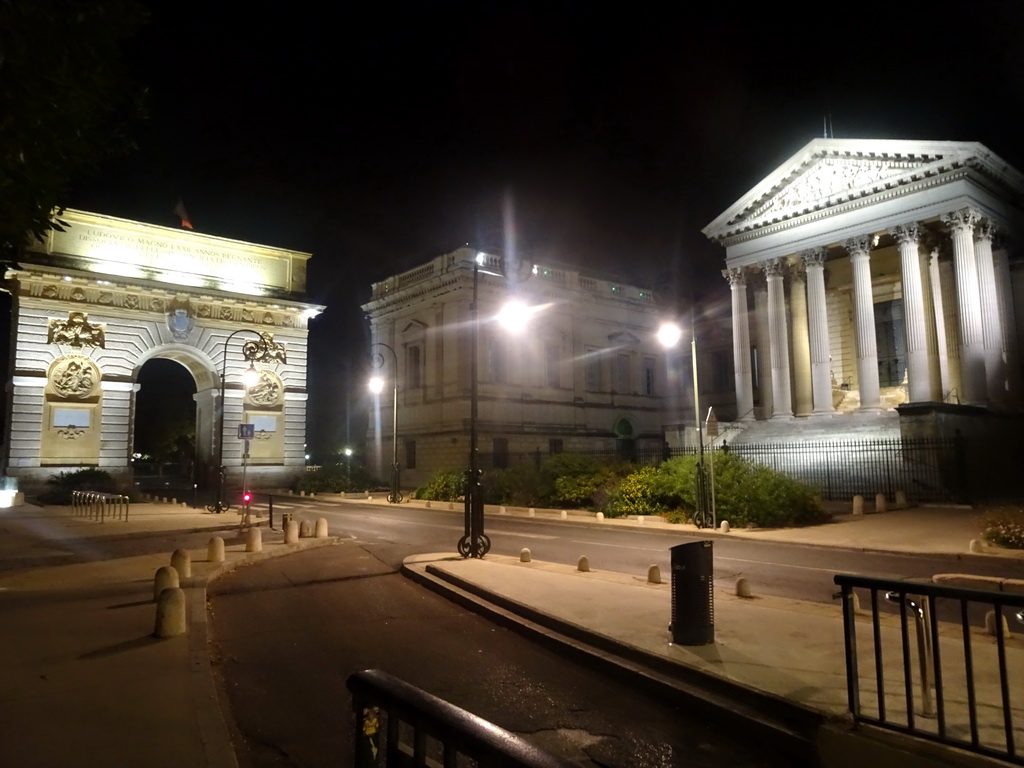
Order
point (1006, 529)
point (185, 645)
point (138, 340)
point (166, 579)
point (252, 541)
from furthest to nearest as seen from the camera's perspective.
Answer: point (138, 340), point (252, 541), point (1006, 529), point (166, 579), point (185, 645)

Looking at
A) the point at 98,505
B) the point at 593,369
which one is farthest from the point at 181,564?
the point at 593,369

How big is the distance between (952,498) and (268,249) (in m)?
37.3

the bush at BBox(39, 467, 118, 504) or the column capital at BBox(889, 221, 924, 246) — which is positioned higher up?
the column capital at BBox(889, 221, 924, 246)

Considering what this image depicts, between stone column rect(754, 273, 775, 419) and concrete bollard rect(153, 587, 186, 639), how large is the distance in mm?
33610

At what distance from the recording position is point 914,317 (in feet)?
103

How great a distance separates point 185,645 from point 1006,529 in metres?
16.1

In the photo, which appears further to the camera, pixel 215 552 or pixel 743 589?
pixel 215 552

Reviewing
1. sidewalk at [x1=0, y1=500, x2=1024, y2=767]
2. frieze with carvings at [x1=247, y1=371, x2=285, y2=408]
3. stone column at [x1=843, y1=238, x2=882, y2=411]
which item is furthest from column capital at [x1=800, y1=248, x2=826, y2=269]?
frieze with carvings at [x1=247, y1=371, x2=285, y2=408]

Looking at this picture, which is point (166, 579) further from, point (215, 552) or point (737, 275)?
point (737, 275)

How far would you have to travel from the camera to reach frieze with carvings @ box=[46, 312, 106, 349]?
115 feet

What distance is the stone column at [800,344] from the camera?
37125 mm

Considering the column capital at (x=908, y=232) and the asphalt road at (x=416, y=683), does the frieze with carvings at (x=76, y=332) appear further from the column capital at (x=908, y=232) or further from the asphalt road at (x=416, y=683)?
the column capital at (x=908, y=232)

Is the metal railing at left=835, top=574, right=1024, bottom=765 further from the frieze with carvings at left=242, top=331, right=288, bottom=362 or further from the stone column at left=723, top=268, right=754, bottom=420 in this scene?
the frieze with carvings at left=242, top=331, right=288, bottom=362

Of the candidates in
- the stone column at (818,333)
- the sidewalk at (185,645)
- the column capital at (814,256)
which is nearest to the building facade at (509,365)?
the stone column at (818,333)
